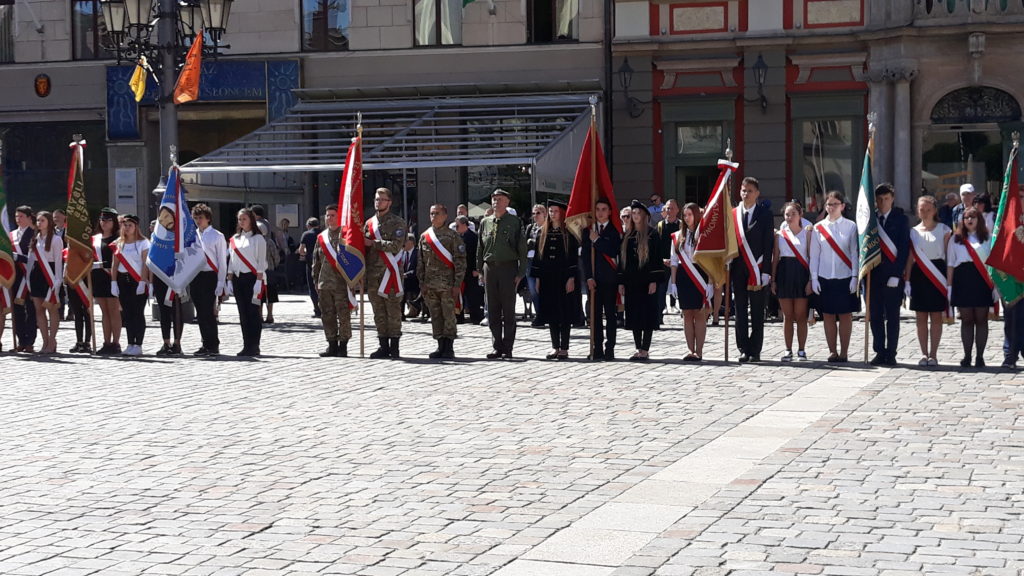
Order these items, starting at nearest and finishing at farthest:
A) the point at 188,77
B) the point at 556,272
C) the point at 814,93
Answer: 1. the point at 556,272
2. the point at 188,77
3. the point at 814,93

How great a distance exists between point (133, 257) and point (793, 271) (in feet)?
24.2

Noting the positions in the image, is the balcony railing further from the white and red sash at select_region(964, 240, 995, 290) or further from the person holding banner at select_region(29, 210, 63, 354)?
→ the person holding banner at select_region(29, 210, 63, 354)

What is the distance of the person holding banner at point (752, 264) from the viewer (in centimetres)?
1525

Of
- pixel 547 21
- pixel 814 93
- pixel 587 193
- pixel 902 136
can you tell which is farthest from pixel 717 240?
pixel 547 21

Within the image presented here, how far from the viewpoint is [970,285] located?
47.7 feet

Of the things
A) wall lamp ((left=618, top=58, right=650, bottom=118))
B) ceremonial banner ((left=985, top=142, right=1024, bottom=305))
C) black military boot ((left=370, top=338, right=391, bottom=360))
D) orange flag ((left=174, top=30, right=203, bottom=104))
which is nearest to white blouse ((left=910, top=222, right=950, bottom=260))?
ceremonial banner ((left=985, top=142, right=1024, bottom=305))

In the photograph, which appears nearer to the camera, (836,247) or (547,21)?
(836,247)

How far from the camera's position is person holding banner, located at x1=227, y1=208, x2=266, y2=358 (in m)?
16.8

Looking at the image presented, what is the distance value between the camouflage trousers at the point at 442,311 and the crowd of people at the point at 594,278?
2 centimetres

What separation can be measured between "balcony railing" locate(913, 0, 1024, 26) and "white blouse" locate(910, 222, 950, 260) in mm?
14161

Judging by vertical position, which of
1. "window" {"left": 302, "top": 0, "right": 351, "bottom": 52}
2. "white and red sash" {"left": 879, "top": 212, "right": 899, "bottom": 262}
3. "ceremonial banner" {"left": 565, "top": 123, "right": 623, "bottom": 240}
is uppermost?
"window" {"left": 302, "top": 0, "right": 351, "bottom": 52}

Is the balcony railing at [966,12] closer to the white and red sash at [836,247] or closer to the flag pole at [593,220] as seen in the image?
the flag pole at [593,220]

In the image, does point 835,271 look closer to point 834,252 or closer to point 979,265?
point 834,252

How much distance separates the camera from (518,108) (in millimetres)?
29031
